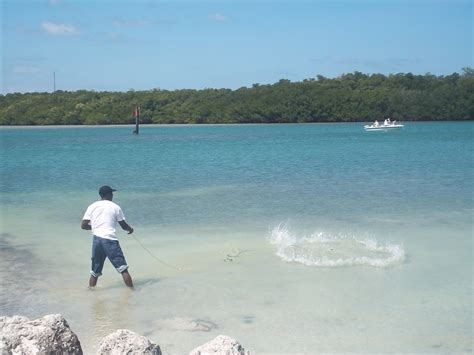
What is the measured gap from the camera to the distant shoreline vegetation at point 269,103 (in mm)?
105312

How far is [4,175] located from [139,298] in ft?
76.2

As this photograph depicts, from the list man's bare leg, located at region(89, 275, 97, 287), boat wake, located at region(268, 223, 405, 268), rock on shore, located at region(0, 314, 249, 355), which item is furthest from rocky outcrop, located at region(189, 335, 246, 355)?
boat wake, located at region(268, 223, 405, 268)

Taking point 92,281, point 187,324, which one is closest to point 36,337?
point 187,324

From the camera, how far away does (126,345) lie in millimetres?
4711

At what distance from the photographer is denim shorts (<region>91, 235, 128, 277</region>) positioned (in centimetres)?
862

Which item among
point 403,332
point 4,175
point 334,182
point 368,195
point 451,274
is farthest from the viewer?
point 4,175

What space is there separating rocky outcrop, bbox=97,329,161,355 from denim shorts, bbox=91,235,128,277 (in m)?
3.89

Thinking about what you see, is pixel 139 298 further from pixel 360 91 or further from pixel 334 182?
pixel 360 91

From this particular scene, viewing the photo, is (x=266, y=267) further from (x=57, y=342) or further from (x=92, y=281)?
(x=57, y=342)

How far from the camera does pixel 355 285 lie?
8977mm

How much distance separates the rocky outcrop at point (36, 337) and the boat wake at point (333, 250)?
566 centimetres

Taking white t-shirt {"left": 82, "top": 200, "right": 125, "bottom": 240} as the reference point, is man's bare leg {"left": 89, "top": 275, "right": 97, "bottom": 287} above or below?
below

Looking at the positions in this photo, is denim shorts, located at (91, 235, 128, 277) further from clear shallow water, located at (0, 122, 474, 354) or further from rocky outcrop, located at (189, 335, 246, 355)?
rocky outcrop, located at (189, 335, 246, 355)

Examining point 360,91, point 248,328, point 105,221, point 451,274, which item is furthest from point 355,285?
point 360,91
